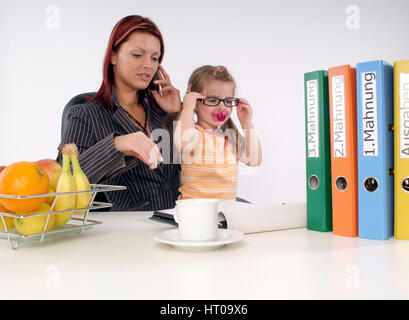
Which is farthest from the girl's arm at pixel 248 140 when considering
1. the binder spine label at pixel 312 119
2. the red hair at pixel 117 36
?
the binder spine label at pixel 312 119

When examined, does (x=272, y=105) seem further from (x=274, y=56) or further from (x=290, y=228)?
(x=290, y=228)

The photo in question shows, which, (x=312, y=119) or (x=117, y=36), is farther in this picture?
(x=117, y=36)

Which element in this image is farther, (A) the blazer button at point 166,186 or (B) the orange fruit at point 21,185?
(A) the blazer button at point 166,186

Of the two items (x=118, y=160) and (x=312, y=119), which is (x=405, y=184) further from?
(x=118, y=160)

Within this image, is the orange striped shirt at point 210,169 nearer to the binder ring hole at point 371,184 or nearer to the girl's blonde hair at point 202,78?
the girl's blonde hair at point 202,78

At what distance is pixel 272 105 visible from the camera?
2.37m

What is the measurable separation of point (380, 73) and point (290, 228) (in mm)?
411

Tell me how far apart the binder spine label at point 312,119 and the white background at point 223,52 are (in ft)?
4.76

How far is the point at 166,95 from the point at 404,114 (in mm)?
1622

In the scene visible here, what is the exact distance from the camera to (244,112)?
2.39 meters

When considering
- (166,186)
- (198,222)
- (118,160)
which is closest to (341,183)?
(198,222)

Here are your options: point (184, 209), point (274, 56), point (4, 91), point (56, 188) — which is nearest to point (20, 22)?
point (4, 91)

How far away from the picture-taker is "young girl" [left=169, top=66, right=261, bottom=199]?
229cm

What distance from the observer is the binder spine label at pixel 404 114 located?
807 millimetres
